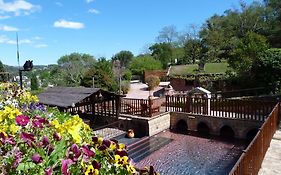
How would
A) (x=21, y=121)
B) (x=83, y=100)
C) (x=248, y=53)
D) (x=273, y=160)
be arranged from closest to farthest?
(x=21, y=121) → (x=273, y=160) → (x=83, y=100) → (x=248, y=53)

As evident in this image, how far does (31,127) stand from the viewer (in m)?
2.28

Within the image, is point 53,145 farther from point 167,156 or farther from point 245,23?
point 245,23

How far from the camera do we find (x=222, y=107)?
528 inches

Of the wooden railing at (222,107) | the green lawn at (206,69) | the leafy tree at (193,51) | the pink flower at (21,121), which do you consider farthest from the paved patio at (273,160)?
the leafy tree at (193,51)

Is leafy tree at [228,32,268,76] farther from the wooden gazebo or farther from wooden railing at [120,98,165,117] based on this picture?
the wooden gazebo

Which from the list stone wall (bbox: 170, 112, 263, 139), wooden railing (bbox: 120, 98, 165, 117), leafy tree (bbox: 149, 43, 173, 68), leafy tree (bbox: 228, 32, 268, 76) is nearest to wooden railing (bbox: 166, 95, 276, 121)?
stone wall (bbox: 170, 112, 263, 139)

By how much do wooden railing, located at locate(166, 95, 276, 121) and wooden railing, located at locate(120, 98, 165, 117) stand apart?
0.72 meters

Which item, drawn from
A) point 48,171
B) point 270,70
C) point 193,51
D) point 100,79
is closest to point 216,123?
point 270,70

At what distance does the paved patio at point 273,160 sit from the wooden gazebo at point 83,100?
7565 millimetres

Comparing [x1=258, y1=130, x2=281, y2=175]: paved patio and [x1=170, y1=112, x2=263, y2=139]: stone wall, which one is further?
[x1=170, y1=112, x2=263, y2=139]: stone wall

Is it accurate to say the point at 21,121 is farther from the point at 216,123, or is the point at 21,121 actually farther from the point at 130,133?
the point at 216,123

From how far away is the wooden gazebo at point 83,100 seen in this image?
40.0ft

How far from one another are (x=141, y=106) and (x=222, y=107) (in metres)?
3.88

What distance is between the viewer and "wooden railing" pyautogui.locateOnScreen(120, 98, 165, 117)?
1370 centimetres
